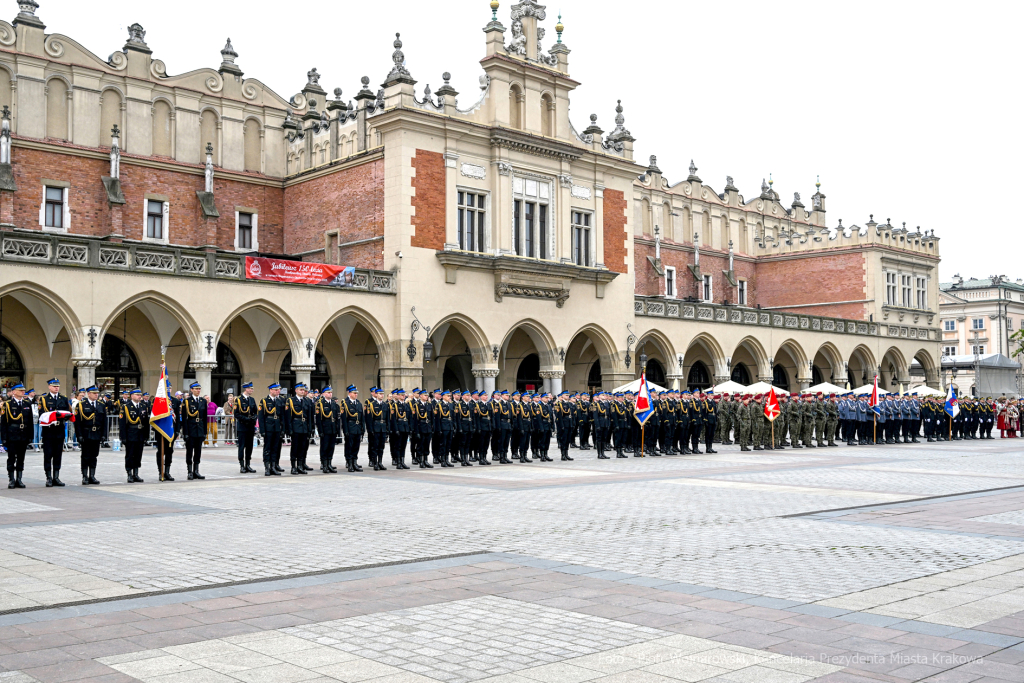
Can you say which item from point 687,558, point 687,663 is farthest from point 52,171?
point 687,663

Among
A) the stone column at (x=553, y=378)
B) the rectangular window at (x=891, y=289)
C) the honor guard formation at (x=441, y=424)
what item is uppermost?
the rectangular window at (x=891, y=289)

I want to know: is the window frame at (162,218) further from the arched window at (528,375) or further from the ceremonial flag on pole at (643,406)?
the ceremonial flag on pole at (643,406)

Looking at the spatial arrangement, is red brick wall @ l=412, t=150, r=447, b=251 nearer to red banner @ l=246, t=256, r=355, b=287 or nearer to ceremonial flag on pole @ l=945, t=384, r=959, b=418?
red banner @ l=246, t=256, r=355, b=287

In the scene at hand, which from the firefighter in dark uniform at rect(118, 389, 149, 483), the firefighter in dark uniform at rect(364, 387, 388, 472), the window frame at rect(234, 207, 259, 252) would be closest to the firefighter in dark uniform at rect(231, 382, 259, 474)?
the firefighter in dark uniform at rect(118, 389, 149, 483)

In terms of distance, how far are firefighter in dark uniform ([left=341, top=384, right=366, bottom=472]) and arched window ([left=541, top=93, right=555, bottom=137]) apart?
60.1ft

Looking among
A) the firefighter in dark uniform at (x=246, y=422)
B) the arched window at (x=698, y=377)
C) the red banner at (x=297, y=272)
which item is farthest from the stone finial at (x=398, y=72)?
the arched window at (x=698, y=377)

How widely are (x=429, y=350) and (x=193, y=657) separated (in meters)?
25.4

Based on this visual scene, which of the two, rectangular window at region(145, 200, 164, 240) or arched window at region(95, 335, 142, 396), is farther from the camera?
rectangular window at region(145, 200, 164, 240)

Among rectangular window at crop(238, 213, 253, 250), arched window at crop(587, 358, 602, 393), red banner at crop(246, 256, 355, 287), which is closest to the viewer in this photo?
red banner at crop(246, 256, 355, 287)

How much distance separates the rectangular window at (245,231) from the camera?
117 ft

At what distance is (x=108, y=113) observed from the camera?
3269cm

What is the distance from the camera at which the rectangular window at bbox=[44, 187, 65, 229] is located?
31078mm

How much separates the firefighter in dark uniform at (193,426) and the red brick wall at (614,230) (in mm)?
21396

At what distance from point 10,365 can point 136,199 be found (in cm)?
702
